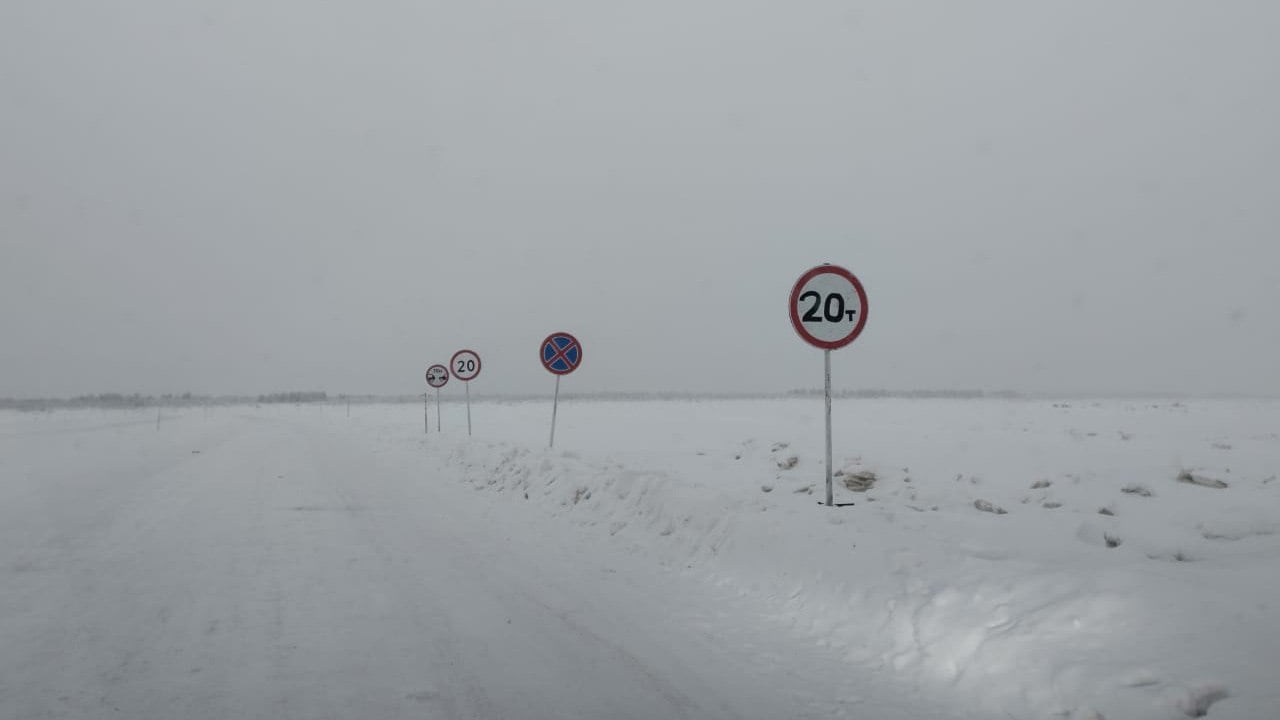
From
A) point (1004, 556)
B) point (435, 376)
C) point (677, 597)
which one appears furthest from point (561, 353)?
point (435, 376)

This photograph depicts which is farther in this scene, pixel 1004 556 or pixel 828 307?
pixel 828 307

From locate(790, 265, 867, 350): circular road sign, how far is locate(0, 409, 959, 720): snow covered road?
129 inches

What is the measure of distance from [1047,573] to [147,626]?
6851 mm

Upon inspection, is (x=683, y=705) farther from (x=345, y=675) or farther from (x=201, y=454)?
(x=201, y=454)

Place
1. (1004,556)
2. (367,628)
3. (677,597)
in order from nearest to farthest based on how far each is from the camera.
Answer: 1. (367,628)
2. (1004,556)
3. (677,597)

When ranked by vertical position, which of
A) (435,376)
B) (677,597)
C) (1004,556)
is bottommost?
(677,597)

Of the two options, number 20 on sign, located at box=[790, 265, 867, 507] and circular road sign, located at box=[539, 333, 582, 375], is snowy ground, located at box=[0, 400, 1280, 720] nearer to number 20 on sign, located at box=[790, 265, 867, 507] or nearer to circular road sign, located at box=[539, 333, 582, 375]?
number 20 on sign, located at box=[790, 265, 867, 507]

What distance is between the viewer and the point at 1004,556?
620cm

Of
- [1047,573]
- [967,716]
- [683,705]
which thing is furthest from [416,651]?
[1047,573]

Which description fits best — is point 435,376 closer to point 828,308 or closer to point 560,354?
point 560,354

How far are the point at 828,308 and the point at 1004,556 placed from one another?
11.2ft

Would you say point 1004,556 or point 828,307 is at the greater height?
point 828,307

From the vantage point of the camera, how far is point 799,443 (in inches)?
674

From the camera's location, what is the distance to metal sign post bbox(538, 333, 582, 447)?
54.6 ft
